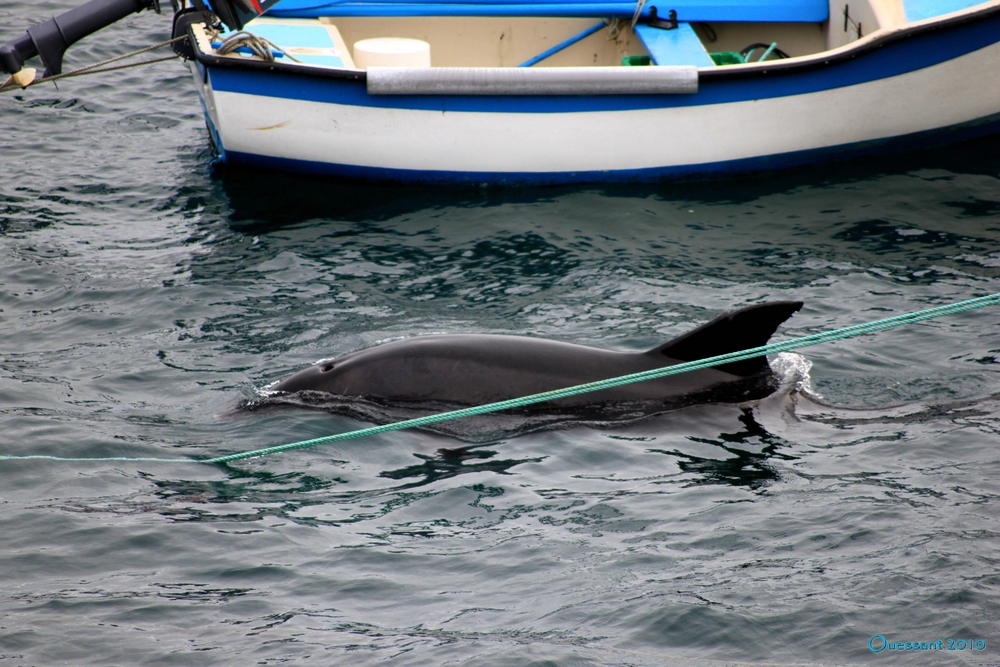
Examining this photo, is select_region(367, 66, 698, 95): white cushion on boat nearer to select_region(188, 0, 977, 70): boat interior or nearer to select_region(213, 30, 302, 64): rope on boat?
select_region(188, 0, 977, 70): boat interior

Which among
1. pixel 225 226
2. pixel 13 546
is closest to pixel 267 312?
pixel 225 226

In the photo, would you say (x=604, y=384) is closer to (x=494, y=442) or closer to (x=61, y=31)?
(x=494, y=442)

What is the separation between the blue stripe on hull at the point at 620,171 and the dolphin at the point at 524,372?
15.3 ft

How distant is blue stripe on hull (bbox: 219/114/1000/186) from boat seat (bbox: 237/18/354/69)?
3.54 ft

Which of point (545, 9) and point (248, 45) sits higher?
point (248, 45)

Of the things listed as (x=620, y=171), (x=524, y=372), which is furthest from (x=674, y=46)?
(x=524, y=372)

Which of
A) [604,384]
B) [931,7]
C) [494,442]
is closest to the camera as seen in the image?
[604,384]

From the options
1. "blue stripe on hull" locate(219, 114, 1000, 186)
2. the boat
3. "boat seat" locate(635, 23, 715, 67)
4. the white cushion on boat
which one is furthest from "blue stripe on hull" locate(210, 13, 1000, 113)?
"blue stripe on hull" locate(219, 114, 1000, 186)

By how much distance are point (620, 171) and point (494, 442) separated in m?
5.50

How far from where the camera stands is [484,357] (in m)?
6.82

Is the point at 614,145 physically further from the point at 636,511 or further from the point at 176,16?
the point at 636,511

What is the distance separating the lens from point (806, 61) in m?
10.9

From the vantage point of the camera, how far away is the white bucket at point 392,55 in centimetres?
1154

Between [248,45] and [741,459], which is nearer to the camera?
[741,459]
